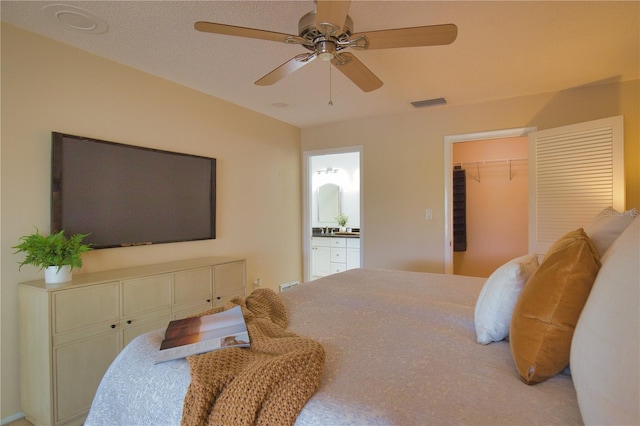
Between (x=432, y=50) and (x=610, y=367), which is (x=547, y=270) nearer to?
(x=610, y=367)

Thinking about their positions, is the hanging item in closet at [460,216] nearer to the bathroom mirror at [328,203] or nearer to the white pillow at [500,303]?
the bathroom mirror at [328,203]

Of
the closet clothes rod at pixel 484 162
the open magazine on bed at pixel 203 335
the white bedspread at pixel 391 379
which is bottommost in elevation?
the white bedspread at pixel 391 379

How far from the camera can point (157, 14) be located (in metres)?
1.91

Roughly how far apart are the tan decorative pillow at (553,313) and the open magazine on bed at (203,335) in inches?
34.3

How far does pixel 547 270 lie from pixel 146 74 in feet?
9.91

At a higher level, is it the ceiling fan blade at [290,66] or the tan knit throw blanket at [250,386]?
the ceiling fan blade at [290,66]

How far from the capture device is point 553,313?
0.93 meters

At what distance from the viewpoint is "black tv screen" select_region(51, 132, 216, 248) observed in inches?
87.8

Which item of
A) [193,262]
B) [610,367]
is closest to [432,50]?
[610,367]

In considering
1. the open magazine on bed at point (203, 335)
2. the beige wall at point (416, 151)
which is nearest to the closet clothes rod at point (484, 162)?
the beige wall at point (416, 151)

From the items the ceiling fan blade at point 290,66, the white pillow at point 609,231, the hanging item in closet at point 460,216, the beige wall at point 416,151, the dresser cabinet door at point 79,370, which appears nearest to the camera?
the white pillow at point 609,231

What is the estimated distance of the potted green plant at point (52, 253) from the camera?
1911 millimetres

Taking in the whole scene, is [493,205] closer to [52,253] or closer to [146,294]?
[146,294]

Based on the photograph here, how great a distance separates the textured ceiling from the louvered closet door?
1.62 ft
